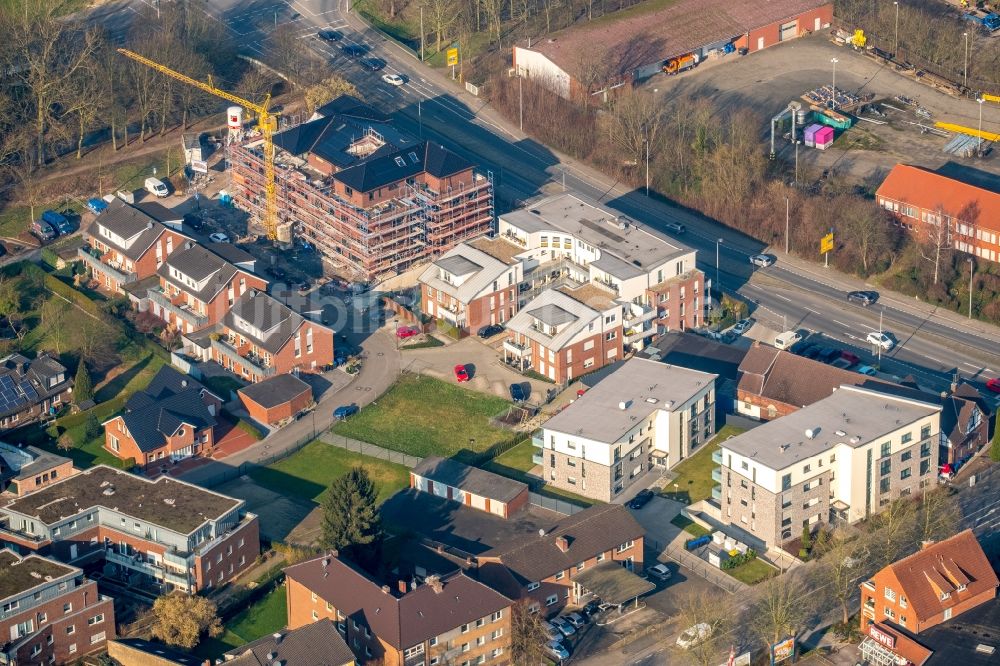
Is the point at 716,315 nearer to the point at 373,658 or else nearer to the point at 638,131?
the point at 638,131

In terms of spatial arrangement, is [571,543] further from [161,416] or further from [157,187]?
[157,187]

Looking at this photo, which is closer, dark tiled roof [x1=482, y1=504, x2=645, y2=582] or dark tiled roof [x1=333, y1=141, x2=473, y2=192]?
dark tiled roof [x1=482, y1=504, x2=645, y2=582]

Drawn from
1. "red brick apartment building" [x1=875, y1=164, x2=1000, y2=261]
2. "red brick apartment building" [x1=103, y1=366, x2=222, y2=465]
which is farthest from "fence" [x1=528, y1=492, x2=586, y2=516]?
"red brick apartment building" [x1=875, y1=164, x2=1000, y2=261]

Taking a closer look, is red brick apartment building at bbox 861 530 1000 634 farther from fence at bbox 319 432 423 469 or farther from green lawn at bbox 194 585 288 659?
green lawn at bbox 194 585 288 659

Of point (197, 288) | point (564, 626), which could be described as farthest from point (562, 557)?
point (197, 288)

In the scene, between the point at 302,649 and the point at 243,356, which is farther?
the point at 243,356

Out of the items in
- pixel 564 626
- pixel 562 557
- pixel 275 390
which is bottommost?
pixel 564 626

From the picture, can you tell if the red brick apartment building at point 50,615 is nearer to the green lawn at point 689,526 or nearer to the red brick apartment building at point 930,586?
the green lawn at point 689,526
